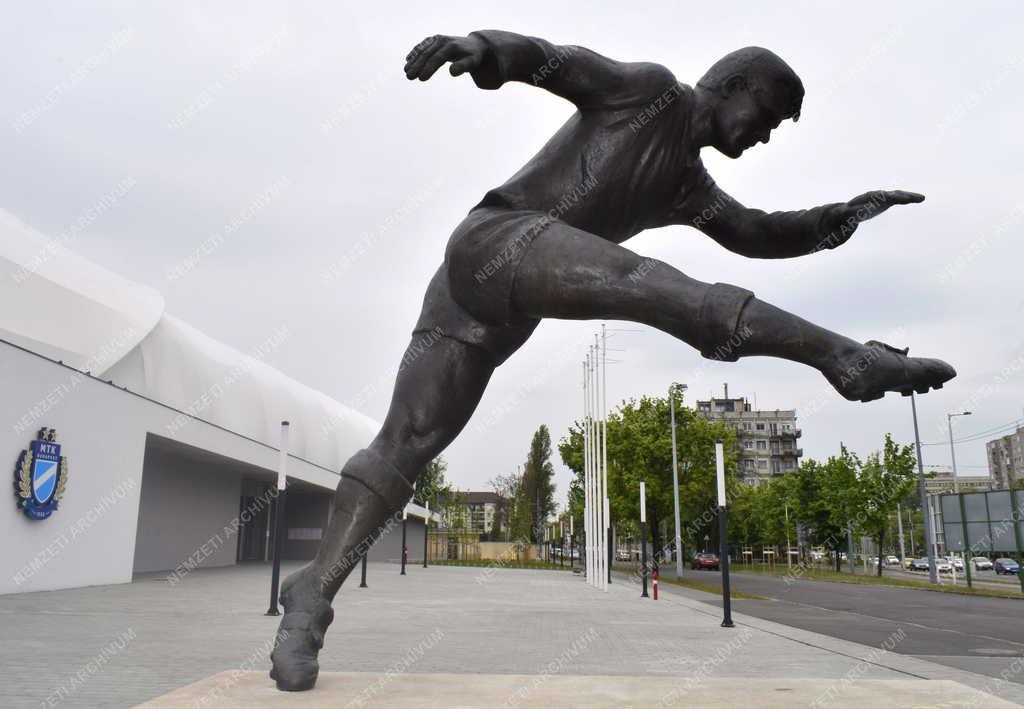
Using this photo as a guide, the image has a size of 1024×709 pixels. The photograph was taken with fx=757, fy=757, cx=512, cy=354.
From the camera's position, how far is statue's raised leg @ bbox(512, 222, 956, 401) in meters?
1.89

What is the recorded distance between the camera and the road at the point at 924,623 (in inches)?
321

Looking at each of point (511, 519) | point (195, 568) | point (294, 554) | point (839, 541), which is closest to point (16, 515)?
point (195, 568)

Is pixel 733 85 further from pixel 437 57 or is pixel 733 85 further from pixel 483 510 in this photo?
pixel 483 510

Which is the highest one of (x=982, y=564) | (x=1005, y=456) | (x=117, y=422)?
(x=1005, y=456)

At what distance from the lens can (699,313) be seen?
1955 mm

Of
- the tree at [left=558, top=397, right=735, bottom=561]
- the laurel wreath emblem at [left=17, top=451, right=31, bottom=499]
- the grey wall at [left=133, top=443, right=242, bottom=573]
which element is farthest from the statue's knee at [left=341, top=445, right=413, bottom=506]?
the tree at [left=558, top=397, right=735, bottom=561]

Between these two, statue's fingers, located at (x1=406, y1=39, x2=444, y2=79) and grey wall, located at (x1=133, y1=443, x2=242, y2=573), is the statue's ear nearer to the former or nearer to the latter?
statue's fingers, located at (x1=406, y1=39, x2=444, y2=79)

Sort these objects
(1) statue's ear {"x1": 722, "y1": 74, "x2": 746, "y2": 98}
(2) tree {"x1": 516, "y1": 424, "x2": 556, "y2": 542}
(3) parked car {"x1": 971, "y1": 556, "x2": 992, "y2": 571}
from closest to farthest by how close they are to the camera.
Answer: (1) statue's ear {"x1": 722, "y1": 74, "x2": 746, "y2": 98} < (3) parked car {"x1": 971, "y1": 556, "x2": 992, "y2": 571} < (2) tree {"x1": 516, "y1": 424, "x2": 556, "y2": 542}

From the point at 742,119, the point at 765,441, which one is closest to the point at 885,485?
the point at 742,119

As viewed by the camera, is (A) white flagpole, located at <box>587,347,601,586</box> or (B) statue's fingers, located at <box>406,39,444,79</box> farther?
(A) white flagpole, located at <box>587,347,601,586</box>

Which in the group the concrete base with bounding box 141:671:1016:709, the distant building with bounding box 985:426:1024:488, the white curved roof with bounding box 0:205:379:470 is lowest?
the concrete base with bounding box 141:671:1016:709

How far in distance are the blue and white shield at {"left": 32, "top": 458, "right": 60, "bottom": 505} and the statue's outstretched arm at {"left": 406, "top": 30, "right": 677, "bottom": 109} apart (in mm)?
13680

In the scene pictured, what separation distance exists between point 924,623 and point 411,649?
396 inches

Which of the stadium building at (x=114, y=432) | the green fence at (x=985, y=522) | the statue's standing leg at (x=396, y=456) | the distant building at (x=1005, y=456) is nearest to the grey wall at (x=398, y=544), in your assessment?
the stadium building at (x=114, y=432)
